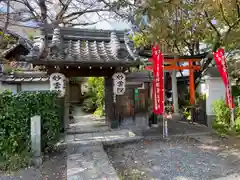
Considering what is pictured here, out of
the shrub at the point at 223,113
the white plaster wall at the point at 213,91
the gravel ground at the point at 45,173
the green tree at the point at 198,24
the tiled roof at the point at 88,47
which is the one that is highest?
the green tree at the point at 198,24

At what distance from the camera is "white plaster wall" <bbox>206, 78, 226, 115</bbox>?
849 cm

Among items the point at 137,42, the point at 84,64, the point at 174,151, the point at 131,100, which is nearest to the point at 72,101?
the point at 137,42

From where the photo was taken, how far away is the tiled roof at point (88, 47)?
6.56 m

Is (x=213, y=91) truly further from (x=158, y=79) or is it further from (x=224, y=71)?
(x=158, y=79)

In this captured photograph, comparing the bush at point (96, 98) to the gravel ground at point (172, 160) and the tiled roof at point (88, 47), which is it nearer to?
the tiled roof at point (88, 47)

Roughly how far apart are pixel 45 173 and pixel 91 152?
1.47 meters

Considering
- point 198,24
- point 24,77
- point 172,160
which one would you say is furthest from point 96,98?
point 172,160

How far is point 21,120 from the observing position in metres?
5.07

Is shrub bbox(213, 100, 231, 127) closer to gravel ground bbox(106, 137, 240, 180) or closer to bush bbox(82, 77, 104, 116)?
gravel ground bbox(106, 137, 240, 180)

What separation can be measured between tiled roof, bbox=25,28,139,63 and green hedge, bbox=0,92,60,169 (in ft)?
4.93

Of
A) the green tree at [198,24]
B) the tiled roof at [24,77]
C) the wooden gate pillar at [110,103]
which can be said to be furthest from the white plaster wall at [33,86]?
the green tree at [198,24]

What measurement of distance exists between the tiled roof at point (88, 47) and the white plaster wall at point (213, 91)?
3805 millimetres

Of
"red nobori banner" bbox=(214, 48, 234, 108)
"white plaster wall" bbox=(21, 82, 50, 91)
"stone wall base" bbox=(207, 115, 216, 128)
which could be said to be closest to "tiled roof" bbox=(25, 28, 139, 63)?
"white plaster wall" bbox=(21, 82, 50, 91)

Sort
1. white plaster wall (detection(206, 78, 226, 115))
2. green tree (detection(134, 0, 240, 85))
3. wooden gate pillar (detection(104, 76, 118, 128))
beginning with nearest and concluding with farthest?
green tree (detection(134, 0, 240, 85)) < wooden gate pillar (detection(104, 76, 118, 128)) < white plaster wall (detection(206, 78, 226, 115))
